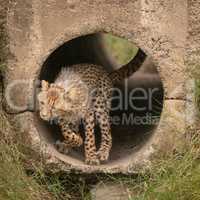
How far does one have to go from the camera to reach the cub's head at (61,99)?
667 centimetres

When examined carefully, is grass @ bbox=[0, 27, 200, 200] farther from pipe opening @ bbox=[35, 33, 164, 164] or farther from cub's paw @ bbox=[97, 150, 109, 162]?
pipe opening @ bbox=[35, 33, 164, 164]

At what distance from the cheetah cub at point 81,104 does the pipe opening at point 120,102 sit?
20 centimetres

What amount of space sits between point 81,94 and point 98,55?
2513 millimetres

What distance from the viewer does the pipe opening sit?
749 cm

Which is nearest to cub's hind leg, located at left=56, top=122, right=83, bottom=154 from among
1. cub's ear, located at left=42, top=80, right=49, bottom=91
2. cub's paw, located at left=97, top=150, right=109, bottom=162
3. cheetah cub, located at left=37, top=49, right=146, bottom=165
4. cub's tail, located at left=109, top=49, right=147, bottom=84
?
cheetah cub, located at left=37, top=49, right=146, bottom=165

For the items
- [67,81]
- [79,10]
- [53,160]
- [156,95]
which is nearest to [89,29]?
[79,10]

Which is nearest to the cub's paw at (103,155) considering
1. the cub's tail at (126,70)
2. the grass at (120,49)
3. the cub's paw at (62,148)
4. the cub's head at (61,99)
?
the cub's paw at (62,148)

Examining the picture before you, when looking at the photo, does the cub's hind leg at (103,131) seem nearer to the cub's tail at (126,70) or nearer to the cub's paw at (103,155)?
the cub's paw at (103,155)

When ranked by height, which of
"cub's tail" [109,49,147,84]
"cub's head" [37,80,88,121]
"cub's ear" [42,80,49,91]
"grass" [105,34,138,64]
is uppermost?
"cub's ear" [42,80,49,91]

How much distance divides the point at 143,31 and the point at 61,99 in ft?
3.32

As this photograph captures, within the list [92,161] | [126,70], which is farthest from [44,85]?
[126,70]

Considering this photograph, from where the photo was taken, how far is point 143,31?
21.7 feet

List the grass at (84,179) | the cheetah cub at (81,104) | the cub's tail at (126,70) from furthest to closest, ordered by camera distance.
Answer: the cub's tail at (126,70)
the cheetah cub at (81,104)
the grass at (84,179)

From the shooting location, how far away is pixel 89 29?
6.68 m
